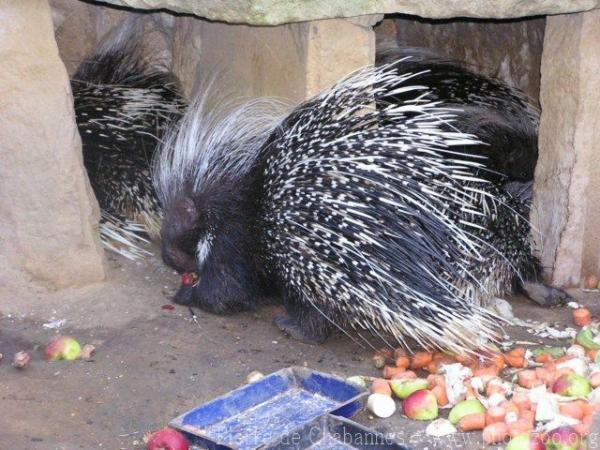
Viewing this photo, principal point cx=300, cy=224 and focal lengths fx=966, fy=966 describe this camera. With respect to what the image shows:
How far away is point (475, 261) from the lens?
3.45m

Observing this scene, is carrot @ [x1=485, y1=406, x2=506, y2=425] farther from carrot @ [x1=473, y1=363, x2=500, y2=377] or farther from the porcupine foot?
the porcupine foot

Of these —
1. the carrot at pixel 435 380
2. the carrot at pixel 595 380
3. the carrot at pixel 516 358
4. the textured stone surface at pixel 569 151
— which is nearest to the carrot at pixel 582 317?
the textured stone surface at pixel 569 151

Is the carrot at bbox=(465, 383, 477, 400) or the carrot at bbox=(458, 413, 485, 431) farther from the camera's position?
the carrot at bbox=(465, 383, 477, 400)

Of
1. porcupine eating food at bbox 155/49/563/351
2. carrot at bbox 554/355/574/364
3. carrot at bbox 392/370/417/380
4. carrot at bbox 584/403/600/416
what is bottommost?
carrot at bbox 392/370/417/380

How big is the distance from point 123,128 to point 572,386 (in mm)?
2240

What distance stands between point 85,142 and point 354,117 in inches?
55.0

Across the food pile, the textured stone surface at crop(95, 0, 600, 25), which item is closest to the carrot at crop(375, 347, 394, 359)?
the food pile

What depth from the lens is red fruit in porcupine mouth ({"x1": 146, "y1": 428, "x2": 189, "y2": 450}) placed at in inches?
98.7

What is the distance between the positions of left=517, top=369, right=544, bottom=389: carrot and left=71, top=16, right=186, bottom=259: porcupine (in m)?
1.74

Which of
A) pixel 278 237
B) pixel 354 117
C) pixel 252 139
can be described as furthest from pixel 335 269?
pixel 252 139

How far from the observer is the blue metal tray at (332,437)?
8.14 ft

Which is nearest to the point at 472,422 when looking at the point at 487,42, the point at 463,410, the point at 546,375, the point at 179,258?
the point at 463,410

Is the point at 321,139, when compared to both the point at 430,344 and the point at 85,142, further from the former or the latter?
the point at 85,142

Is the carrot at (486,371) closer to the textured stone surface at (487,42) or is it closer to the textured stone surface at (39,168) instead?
the textured stone surface at (39,168)
